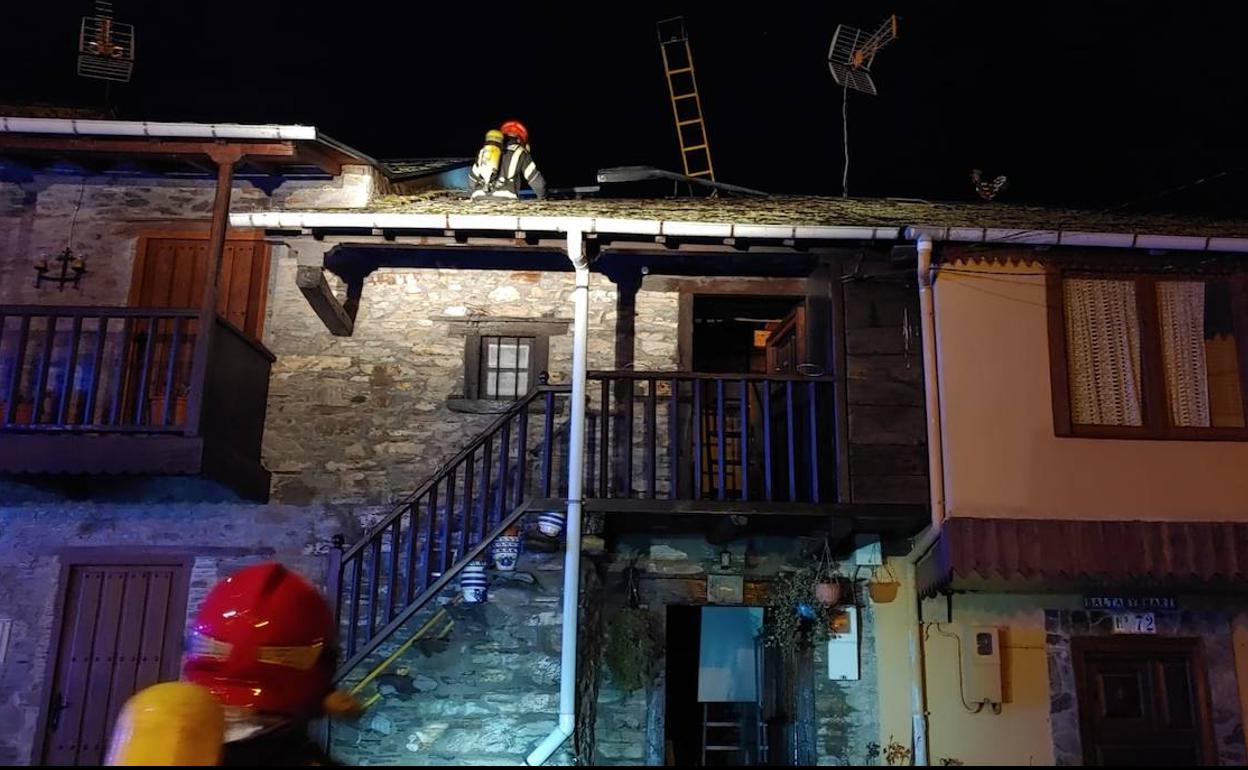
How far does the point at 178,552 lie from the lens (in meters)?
9.38

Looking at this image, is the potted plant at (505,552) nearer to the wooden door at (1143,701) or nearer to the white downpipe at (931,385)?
the white downpipe at (931,385)

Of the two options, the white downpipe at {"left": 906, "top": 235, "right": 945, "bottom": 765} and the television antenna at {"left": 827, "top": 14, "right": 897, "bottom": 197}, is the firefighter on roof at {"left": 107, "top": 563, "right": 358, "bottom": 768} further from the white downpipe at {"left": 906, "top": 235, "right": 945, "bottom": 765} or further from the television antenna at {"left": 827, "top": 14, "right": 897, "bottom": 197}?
the television antenna at {"left": 827, "top": 14, "right": 897, "bottom": 197}

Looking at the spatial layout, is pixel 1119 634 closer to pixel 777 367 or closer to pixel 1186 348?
pixel 1186 348

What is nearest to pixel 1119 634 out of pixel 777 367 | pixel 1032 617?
pixel 1032 617

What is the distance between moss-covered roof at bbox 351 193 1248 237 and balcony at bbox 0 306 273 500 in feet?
7.11

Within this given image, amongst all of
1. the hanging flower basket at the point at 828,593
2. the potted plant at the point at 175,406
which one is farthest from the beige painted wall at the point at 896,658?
the potted plant at the point at 175,406

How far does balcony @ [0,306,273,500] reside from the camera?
805 centimetres

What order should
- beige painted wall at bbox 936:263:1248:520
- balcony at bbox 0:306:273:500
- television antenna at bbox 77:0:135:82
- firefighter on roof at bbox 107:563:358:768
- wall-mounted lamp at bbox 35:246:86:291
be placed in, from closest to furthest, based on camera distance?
1. firefighter on roof at bbox 107:563:358:768
2. balcony at bbox 0:306:273:500
3. beige painted wall at bbox 936:263:1248:520
4. wall-mounted lamp at bbox 35:246:86:291
5. television antenna at bbox 77:0:135:82

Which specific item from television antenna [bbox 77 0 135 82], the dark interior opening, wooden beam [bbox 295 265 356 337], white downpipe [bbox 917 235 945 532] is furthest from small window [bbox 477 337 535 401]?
television antenna [bbox 77 0 135 82]

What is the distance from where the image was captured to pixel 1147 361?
28.4 ft

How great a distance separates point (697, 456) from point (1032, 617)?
3482mm

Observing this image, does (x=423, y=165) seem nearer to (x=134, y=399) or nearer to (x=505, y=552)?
(x=134, y=399)

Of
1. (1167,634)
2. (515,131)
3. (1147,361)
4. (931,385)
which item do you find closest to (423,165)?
(515,131)

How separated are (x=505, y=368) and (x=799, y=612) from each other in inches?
150
